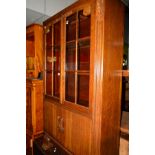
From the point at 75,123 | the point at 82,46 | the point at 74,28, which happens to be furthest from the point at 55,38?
the point at 75,123

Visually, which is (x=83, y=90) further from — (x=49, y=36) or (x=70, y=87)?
(x=49, y=36)

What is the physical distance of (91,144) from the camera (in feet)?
4.18

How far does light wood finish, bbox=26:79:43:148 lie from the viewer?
2.08 m

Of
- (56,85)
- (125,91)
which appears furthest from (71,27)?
(125,91)

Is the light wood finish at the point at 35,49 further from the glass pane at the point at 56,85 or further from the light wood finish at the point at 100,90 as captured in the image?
the light wood finish at the point at 100,90

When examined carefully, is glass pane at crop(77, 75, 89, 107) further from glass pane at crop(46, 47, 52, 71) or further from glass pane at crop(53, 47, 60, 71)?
glass pane at crop(46, 47, 52, 71)

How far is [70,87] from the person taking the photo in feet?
5.32

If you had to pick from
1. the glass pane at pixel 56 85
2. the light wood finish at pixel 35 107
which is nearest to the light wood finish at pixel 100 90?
the glass pane at pixel 56 85

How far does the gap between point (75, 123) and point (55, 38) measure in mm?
1050

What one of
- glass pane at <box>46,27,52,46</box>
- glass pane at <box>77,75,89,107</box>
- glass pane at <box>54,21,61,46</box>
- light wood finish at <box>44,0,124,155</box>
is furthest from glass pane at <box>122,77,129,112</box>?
glass pane at <box>46,27,52,46</box>

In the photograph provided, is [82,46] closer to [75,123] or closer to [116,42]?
[116,42]
